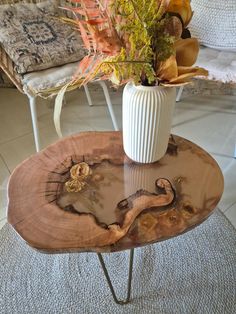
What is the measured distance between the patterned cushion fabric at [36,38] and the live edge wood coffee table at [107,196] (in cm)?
63

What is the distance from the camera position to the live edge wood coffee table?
79 cm

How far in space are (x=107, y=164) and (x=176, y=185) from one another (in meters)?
0.22

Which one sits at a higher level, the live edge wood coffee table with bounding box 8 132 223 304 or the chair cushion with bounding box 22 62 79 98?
the chair cushion with bounding box 22 62 79 98

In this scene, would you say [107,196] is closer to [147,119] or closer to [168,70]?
[147,119]

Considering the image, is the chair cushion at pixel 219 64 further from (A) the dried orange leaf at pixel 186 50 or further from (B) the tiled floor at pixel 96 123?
(A) the dried orange leaf at pixel 186 50

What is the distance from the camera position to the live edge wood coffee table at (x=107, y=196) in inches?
31.0

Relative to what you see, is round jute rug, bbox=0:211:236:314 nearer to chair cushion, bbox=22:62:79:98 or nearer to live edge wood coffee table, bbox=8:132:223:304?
live edge wood coffee table, bbox=8:132:223:304

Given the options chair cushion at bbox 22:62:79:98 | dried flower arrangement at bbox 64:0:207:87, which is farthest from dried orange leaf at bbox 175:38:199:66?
chair cushion at bbox 22:62:79:98

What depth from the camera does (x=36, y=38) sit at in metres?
1.60

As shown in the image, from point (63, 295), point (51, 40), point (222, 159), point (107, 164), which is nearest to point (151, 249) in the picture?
point (63, 295)

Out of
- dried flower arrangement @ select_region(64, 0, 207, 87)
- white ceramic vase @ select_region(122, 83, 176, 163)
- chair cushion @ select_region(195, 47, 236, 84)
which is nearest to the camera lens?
dried flower arrangement @ select_region(64, 0, 207, 87)

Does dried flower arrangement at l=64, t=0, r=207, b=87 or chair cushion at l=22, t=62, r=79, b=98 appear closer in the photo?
dried flower arrangement at l=64, t=0, r=207, b=87

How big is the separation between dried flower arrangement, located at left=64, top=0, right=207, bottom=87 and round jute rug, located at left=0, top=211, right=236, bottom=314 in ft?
2.33

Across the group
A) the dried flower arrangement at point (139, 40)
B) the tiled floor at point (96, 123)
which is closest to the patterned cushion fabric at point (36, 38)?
the tiled floor at point (96, 123)
